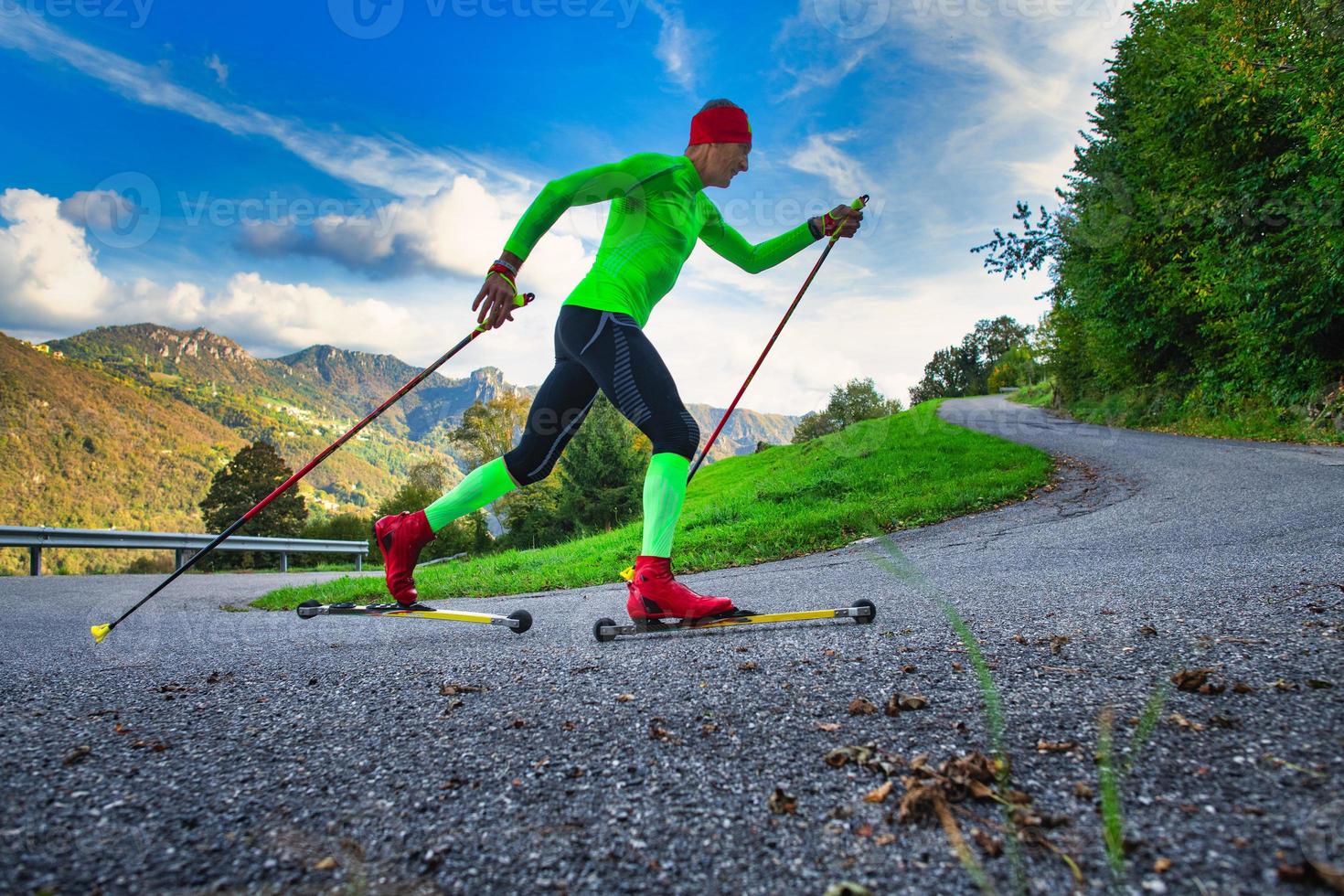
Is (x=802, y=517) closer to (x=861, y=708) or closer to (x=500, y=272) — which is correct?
(x=500, y=272)

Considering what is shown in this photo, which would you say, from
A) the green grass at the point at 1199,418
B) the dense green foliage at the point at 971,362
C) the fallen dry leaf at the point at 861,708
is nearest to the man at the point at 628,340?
the fallen dry leaf at the point at 861,708

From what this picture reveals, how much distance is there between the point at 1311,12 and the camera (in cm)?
1046

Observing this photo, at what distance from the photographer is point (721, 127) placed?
11.5 ft

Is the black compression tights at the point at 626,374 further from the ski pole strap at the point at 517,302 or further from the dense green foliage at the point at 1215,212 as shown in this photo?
the dense green foliage at the point at 1215,212

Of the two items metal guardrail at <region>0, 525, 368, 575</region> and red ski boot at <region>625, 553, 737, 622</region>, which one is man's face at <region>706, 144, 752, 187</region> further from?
metal guardrail at <region>0, 525, 368, 575</region>

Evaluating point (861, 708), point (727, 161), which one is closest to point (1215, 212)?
point (727, 161)

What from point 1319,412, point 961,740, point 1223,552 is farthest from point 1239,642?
point 1319,412

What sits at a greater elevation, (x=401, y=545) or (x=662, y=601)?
(x=401, y=545)

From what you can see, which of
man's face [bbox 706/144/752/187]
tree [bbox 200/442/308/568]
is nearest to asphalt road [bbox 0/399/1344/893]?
man's face [bbox 706/144/752/187]

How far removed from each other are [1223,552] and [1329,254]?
9.78 metres

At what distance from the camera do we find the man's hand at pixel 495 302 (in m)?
3.18

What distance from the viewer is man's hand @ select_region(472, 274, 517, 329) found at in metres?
3.18

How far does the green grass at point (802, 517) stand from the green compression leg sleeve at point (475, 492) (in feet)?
11.9

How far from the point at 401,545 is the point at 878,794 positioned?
277 cm
